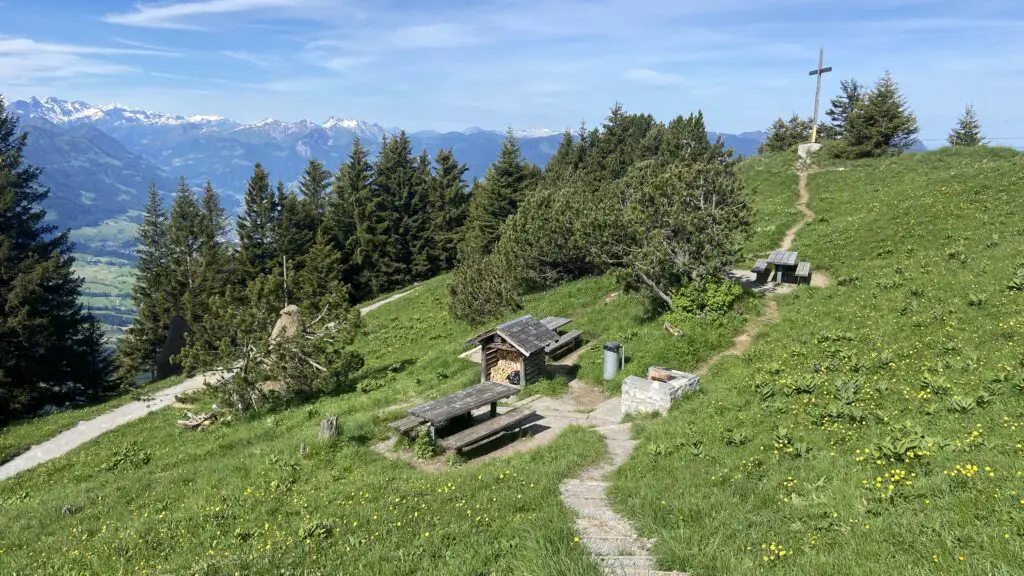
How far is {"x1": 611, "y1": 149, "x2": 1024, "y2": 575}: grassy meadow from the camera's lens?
661 centimetres

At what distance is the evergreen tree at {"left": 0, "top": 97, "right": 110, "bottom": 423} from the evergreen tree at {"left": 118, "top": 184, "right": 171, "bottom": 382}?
4.31m

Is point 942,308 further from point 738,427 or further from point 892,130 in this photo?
point 892,130

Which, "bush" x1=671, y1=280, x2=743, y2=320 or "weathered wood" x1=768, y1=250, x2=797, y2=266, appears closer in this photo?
"bush" x1=671, y1=280, x2=743, y2=320

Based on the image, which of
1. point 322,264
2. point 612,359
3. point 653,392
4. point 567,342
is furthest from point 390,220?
point 653,392

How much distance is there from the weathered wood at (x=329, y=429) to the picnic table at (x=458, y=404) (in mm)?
2052

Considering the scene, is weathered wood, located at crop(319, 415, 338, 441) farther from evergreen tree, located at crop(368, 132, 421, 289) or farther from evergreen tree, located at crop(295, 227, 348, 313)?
evergreen tree, located at crop(368, 132, 421, 289)

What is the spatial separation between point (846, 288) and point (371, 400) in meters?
19.1

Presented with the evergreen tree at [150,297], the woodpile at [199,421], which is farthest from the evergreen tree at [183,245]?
the woodpile at [199,421]

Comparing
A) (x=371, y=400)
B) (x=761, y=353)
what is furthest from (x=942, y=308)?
(x=371, y=400)

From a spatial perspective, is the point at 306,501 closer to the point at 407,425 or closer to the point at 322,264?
the point at 407,425

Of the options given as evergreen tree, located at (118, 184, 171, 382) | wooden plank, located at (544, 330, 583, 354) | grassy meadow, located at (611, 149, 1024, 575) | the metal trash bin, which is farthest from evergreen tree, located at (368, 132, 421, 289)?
grassy meadow, located at (611, 149, 1024, 575)

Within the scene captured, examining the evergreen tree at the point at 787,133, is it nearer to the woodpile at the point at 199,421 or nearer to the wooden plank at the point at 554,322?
the wooden plank at the point at 554,322

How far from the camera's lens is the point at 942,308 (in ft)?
Result: 52.0

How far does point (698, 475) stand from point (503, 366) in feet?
36.6
